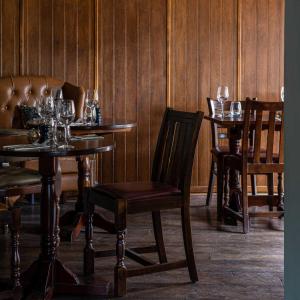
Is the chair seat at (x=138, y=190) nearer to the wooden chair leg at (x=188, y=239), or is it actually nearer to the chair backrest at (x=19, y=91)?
the wooden chair leg at (x=188, y=239)

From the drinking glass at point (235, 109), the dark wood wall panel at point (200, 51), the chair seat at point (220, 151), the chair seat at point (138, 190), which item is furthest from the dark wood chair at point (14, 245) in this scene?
the dark wood wall panel at point (200, 51)

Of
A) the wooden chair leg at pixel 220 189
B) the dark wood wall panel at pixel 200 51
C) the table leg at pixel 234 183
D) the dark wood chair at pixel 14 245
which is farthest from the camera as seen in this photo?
the dark wood wall panel at pixel 200 51

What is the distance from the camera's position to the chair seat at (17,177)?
3307 mm

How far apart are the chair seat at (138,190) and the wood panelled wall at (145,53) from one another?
254 cm

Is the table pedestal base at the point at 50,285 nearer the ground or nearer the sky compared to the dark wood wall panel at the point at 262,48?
nearer the ground

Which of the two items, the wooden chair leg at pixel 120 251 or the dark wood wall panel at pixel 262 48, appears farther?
the dark wood wall panel at pixel 262 48

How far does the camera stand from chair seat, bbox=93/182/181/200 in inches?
114

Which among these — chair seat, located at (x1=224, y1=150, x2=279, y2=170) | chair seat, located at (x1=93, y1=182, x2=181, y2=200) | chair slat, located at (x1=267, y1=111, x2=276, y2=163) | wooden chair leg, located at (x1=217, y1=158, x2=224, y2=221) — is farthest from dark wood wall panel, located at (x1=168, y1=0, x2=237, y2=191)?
chair seat, located at (x1=93, y1=182, x2=181, y2=200)

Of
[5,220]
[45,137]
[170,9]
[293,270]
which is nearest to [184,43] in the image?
[170,9]

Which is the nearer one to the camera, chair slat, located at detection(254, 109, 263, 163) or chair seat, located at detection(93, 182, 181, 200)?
chair seat, located at detection(93, 182, 181, 200)

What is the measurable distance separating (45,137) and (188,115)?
0.75m

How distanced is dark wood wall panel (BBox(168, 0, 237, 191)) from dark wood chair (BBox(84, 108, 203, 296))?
239cm

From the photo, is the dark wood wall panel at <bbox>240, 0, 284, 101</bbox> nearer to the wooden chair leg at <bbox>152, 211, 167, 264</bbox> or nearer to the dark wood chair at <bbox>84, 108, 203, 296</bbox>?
the dark wood chair at <bbox>84, 108, 203, 296</bbox>

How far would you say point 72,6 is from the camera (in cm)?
552
